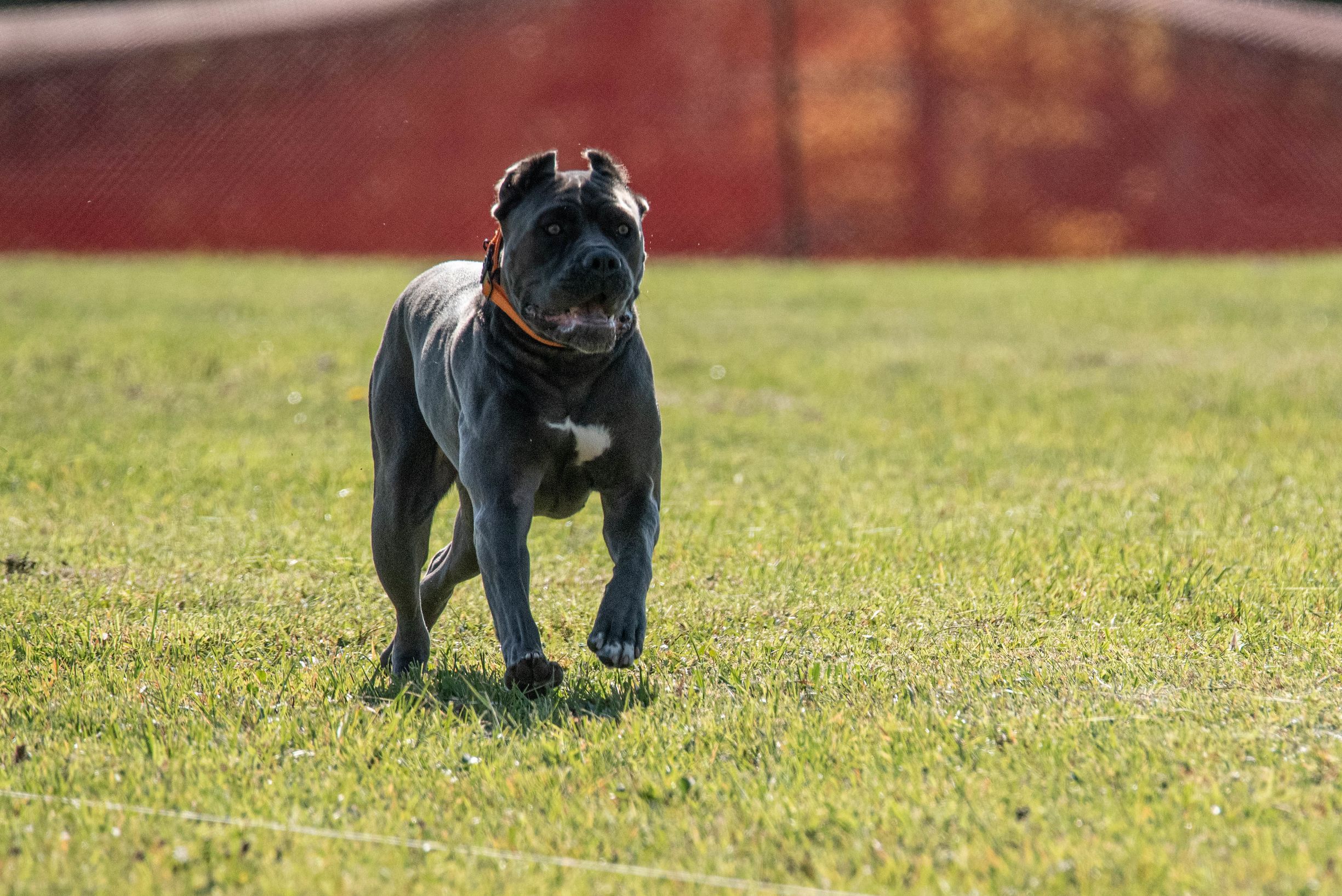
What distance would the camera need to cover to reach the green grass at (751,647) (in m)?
3.85

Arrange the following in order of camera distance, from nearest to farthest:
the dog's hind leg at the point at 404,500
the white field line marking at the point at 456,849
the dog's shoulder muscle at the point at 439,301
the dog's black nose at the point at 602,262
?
the white field line marking at the point at 456,849 < the dog's black nose at the point at 602,262 < the dog's shoulder muscle at the point at 439,301 < the dog's hind leg at the point at 404,500

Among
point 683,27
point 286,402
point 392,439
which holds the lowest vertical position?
point 286,402

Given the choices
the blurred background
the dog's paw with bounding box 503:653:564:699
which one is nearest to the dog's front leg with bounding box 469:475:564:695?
the dog's paw with bounding box 503:653:564:699

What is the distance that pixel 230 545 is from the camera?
7.34 meters

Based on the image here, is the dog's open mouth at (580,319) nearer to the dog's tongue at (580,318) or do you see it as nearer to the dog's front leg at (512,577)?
the dog's tongue at (580,318)

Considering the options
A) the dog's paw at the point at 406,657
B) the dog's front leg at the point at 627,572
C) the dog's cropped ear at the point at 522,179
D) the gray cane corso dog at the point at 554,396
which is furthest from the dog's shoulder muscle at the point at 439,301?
the dog's paw at the point at 406,657

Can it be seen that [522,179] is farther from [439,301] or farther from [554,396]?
[439,301]

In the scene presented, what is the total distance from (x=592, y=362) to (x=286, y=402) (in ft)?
22.3

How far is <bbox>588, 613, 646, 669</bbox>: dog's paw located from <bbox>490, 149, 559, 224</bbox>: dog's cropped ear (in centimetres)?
122

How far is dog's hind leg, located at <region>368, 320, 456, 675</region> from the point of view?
18.0ft

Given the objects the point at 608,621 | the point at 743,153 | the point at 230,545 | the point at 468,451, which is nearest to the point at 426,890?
the point at 608,621

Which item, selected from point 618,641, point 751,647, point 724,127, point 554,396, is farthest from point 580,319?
point 724,127

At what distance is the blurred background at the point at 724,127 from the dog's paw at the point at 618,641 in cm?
1790

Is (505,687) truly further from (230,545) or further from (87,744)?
(230,545)
